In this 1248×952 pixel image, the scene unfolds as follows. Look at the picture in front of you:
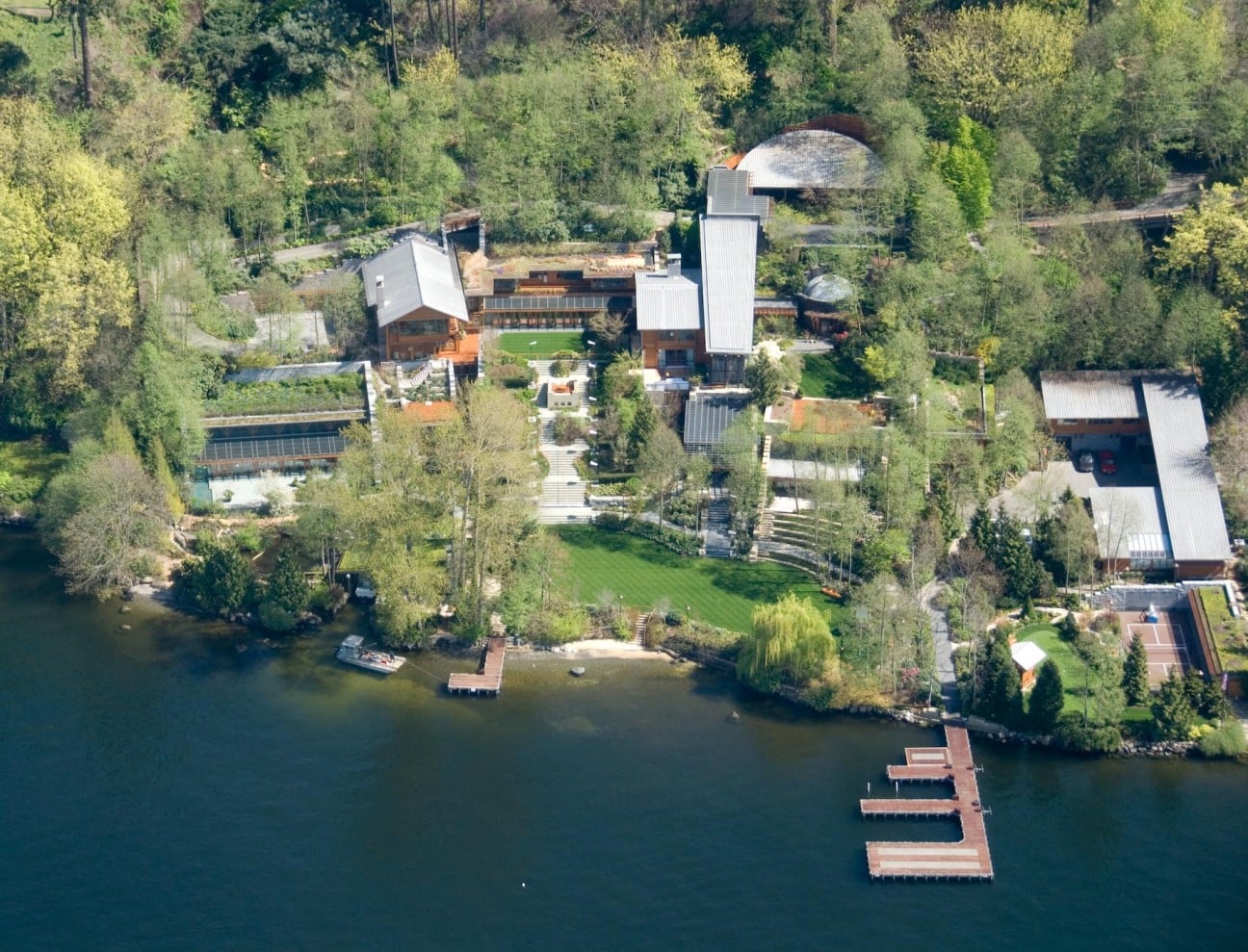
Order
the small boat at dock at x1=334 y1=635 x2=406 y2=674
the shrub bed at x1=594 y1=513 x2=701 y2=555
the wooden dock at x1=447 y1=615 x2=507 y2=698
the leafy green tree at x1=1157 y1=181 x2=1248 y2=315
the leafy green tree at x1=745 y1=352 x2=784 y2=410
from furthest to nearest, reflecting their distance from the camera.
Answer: the leafy green tree at x1=745 y1=352 x2=784 y2=410 → the leafy green tree at x1=1157 y1=181 x2=1248 y2=315 → the shrub bed at x1=594 y1=513 x2=701 y2=555 → the small boat at dock at x1=334 y1=635 x2=406 y2=674 → the wooden dock at x1=447 y1=615 x2=507 y2=698

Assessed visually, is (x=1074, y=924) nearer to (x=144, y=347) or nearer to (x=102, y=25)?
(x=144, y=347)

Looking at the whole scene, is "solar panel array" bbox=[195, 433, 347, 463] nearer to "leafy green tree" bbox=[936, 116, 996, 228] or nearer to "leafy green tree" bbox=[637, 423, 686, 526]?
"leafy green tree" bbox=[637, 423, 686, 526]

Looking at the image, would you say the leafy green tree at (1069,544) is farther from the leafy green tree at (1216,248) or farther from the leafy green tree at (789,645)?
the leafy green tree at (1216,248)

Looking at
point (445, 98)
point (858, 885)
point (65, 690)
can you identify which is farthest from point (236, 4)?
point (858, 885)

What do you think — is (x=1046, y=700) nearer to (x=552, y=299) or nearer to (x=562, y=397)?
(x=562, y=397)

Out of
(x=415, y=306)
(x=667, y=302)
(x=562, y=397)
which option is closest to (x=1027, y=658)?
(x=562, y=397)

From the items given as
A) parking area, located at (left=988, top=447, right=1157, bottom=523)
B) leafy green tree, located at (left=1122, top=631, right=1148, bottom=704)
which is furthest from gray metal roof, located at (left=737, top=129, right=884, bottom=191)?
leafy green tree, located at (left=1122, top=631, right=1148, bottom=704)
